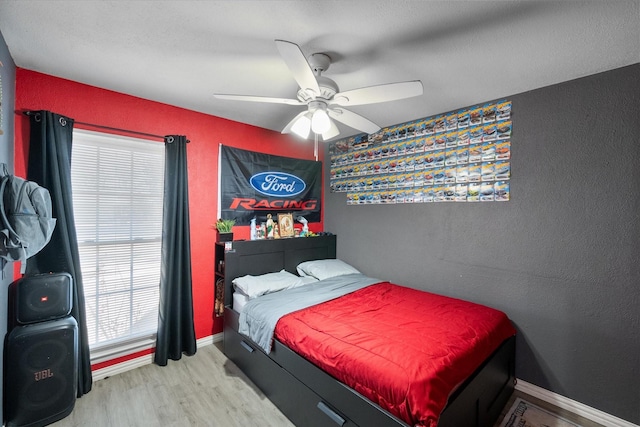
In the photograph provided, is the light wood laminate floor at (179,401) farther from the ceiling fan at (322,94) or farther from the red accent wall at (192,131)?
the ceiling fan at (322,94)

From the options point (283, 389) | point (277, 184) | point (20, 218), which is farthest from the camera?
point (277, 184)

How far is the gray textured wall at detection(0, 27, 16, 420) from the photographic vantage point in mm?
1638

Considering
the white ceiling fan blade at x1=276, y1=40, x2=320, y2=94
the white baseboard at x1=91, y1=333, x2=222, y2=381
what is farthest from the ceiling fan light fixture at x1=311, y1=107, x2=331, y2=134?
the white baseboard at x1=91, y1=333, x2=222, y2=381

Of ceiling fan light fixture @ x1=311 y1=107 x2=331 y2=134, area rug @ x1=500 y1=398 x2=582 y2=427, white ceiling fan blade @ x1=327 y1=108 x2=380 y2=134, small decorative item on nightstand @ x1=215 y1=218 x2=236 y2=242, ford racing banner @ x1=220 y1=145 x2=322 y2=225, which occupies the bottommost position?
area rug @ x1=500 y1=398 x2=582 y2=427

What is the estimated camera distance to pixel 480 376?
1.66m

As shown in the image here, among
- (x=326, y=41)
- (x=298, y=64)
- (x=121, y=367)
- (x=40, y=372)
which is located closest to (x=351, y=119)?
(x=326, y=41)

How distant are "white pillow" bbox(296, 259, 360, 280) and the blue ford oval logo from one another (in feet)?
3.15

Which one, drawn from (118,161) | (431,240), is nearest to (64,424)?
(118,161)

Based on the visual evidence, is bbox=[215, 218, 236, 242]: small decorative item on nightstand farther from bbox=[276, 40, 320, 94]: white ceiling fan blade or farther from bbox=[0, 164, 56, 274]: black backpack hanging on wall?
bbox=[276, 40, 320, 94]: white ceiling fan blade

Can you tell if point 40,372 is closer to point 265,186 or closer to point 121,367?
point 121,367

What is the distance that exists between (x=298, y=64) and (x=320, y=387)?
6.16 ft

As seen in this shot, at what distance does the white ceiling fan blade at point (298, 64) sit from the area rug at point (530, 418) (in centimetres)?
264

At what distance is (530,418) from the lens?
197cm

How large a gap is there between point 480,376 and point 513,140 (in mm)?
1917
